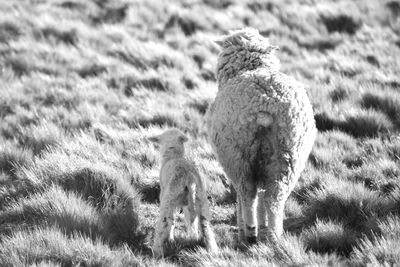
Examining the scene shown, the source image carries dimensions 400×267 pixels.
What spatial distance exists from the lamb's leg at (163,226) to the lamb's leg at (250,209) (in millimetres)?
603

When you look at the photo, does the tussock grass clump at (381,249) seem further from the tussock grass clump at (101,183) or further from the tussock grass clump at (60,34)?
the tussock grass clump at (60,34)

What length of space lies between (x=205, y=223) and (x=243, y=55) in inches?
72.9

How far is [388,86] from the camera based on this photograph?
8.32 metres

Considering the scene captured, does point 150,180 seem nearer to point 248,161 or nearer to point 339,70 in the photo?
point 248,161

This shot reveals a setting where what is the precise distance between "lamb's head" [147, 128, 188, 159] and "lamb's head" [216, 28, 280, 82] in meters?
0.76

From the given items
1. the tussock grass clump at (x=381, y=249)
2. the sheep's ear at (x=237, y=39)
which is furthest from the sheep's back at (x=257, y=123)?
the sheep's ear at (x=237, y=39)

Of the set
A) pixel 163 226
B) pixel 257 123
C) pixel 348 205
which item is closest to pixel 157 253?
pixel 163 226

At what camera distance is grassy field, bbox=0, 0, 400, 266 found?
14.3ft

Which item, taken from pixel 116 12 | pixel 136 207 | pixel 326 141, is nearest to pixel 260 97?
pixel 136 207

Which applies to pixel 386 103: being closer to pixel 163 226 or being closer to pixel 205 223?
pixel 205 223

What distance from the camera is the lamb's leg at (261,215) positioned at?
447 centimetres

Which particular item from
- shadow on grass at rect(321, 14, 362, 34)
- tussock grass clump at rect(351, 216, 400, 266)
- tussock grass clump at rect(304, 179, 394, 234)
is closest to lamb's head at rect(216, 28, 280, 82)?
tussock grass clump at rect(304, 179, 394, 234)

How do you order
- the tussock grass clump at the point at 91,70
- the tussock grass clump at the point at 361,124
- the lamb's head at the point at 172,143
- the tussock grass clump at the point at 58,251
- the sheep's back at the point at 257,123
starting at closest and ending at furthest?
the tussock grass clump at the point at 58,251 → the sheep's back at the point at 257,123 → the lamb's head at the point at 172,143 → the tussock grass clump at the point at 361,124 → the tussock grass clump at the point at 91,70

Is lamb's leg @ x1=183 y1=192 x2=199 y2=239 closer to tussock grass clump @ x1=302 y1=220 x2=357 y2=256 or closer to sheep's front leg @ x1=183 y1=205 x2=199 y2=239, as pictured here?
sheep's front leg @ x1=183 y1=205 x2=199 y2=239
